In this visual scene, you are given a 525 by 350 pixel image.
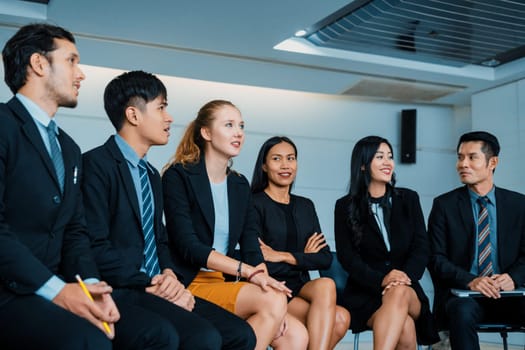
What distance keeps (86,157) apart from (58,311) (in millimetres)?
819

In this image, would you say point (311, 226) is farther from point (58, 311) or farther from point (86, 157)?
point (58, 311)

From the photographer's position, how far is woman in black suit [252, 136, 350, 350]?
130 inches

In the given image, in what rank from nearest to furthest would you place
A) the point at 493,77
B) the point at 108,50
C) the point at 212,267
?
the point at 212,267 → the point at 108,50 → the point at 493,77

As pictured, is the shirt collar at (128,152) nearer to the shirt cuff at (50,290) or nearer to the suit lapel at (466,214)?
the shirt cuff at (50,290)

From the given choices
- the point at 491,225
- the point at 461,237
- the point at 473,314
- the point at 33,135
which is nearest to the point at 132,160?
the point at 33,135

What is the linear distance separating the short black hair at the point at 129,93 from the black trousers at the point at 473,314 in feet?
6.49

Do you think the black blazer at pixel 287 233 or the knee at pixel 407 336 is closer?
the knee at pixel 407 336

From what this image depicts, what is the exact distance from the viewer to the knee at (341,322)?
11.7 ft

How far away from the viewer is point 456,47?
18.7ft

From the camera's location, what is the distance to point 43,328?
1.83 metres

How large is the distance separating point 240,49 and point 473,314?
3.03m

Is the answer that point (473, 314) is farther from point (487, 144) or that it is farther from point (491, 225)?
point (487, 144)

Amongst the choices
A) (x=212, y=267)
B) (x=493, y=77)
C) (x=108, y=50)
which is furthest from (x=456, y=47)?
(x=212, y=267)

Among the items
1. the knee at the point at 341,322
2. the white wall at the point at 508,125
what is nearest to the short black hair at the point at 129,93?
the knee at the point at 341,322
